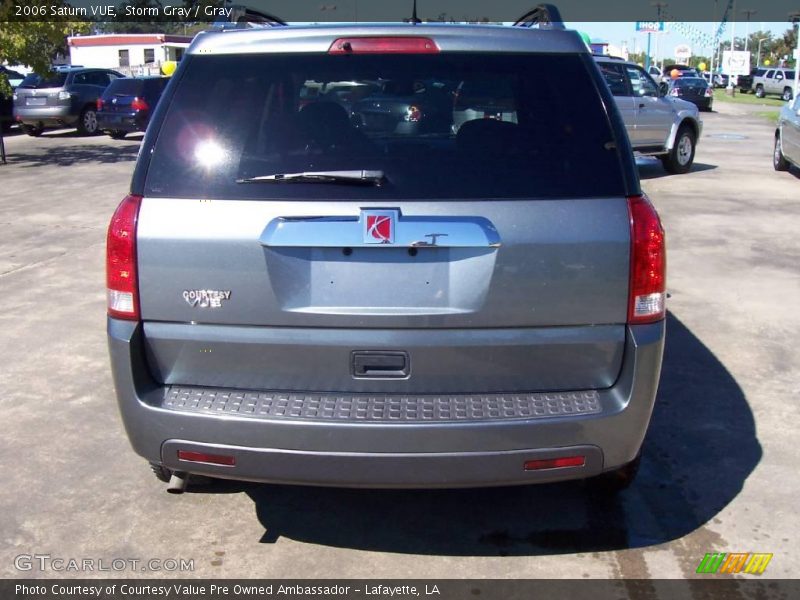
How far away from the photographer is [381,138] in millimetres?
3330

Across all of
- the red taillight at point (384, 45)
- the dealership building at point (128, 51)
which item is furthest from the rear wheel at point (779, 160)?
the dealership building at point (128, 51)

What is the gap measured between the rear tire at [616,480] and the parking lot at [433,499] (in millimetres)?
56

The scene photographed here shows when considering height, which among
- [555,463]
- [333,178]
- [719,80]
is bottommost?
[719,80]

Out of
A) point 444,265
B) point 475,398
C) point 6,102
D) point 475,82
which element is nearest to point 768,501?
point 475,398

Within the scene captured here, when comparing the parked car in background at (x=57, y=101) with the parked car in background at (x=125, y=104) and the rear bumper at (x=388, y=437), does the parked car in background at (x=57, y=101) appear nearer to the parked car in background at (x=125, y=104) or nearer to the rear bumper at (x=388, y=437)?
the parked car in background at (x=125, y=104)

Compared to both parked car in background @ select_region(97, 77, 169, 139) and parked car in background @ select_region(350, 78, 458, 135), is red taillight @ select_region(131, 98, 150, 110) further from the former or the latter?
parked car in background @ select_region(350, 78, 458, 135)

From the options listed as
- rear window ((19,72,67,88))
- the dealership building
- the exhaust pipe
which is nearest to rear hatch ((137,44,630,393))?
the exhaust pipe

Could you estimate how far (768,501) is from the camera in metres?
3.98

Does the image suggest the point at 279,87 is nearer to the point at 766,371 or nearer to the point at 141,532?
the point at 141,532

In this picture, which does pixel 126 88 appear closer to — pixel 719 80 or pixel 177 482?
pixel 177 482

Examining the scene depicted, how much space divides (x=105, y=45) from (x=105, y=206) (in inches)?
1661

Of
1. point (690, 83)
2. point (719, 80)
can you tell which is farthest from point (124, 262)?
point (719, 80)

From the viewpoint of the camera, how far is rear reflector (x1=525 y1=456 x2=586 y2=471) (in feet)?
10.1

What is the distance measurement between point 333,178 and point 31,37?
15219 mm
